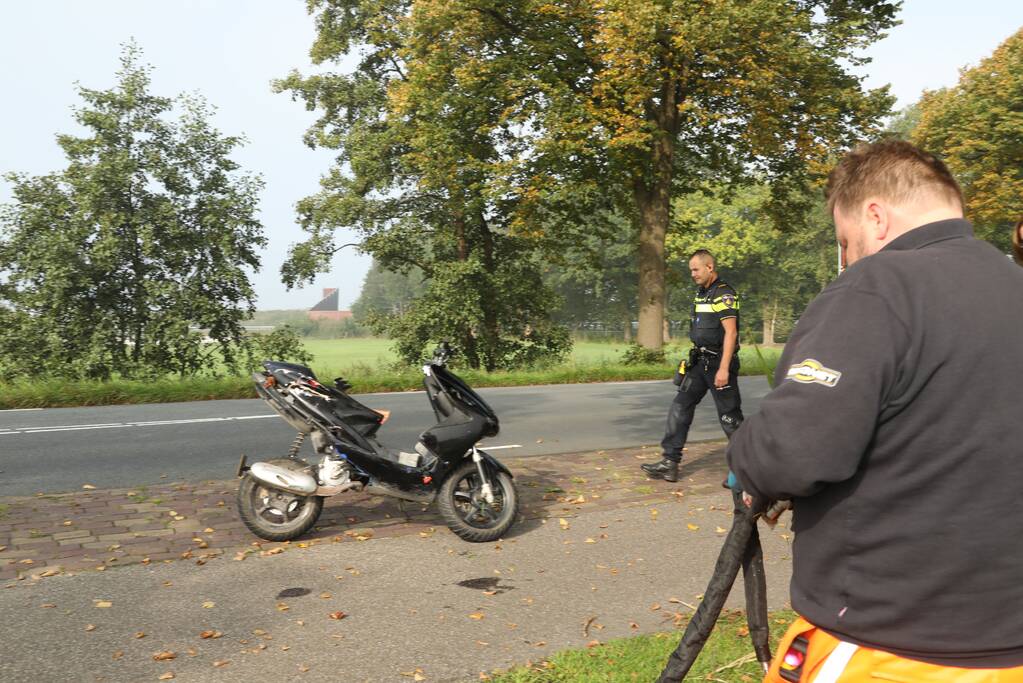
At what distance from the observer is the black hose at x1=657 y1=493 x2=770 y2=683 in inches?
80.5

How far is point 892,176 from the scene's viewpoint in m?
1.86

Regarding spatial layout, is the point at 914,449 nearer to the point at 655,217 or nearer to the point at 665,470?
the point at 665,470

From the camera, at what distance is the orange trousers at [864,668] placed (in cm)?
165

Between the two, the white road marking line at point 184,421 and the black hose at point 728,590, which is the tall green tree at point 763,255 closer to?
the white road marking line at point 184,421

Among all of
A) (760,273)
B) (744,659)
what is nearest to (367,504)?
(744,659)

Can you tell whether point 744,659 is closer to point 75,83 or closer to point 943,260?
point 943,260

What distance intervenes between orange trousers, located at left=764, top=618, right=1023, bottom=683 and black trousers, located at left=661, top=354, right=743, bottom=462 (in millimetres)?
6285

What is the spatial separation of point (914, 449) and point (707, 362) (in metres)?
6.50

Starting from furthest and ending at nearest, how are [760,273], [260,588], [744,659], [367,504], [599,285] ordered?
1. [599,285]
2. [760,273]
3. [367,504]
4. [260,588]
5. [744,659]

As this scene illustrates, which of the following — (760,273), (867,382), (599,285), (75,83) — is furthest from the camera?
(599,285)

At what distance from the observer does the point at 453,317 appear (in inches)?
1041

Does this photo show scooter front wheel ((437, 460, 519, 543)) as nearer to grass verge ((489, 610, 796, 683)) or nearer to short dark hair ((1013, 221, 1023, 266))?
grass verge ((489, 610, 796, 683))

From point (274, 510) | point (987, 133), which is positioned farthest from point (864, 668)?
point (987, 133)

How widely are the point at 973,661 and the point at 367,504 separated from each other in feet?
19.5
